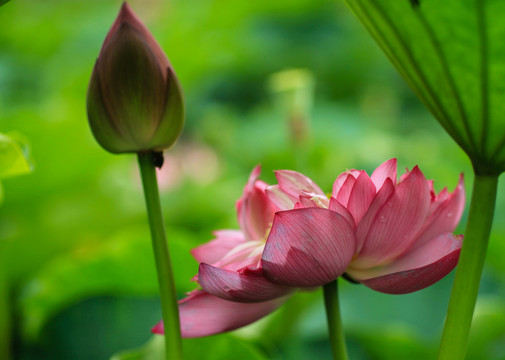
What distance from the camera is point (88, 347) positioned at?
824 millimetres

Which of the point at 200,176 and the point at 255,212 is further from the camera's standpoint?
the point at 200,176

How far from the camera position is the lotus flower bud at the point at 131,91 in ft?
1.01

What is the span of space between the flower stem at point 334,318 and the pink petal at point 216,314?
1.0 inches

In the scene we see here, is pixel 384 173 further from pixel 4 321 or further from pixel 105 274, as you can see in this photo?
pixel 4 321

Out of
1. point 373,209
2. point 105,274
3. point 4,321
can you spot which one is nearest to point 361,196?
point 373,209

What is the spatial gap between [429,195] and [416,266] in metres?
0.03

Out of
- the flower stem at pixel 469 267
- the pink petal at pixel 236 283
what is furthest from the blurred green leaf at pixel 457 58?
the pink petal at pixel 236 283

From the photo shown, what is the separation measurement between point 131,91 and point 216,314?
0.12 m

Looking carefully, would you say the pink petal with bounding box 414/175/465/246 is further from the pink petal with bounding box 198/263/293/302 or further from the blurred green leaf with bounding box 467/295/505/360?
the blurred green leaf with bounding box 467/295/505/360

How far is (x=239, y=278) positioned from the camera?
29cm

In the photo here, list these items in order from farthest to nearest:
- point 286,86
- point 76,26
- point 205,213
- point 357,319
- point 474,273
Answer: point 76,26 → point 205,213 → point 357,319 → point 286,86 → point 474,273

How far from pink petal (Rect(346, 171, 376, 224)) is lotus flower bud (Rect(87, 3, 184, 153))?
97 mm

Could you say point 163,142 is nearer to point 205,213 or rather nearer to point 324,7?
point 205,213

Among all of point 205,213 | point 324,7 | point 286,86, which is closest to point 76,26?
point 324,7
